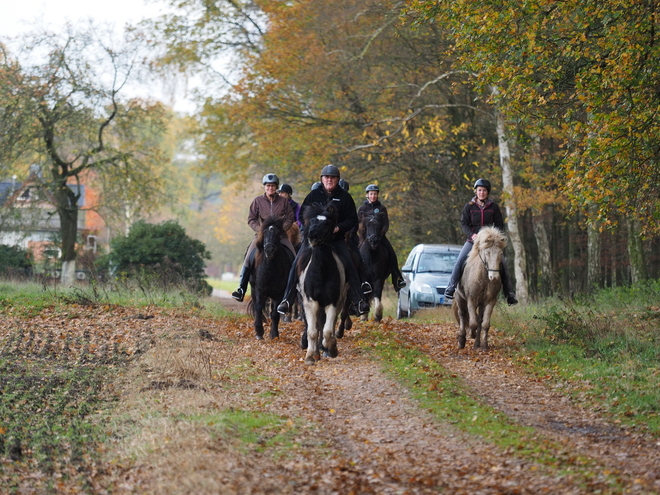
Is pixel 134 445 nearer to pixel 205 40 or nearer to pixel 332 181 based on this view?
pixel 332 181

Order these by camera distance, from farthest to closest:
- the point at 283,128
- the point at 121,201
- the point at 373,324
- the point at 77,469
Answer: the point at 121,201
the point at 283,128
the point at 373,324
the point at 77,469

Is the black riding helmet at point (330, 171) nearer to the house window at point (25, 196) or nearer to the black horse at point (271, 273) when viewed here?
the black horse at point (271, 273)

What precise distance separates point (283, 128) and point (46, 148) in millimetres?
9135

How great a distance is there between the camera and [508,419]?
8344 millimetres

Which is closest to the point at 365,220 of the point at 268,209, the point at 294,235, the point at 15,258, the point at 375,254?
the point at 375,254

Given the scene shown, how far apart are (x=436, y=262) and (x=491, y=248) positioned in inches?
281

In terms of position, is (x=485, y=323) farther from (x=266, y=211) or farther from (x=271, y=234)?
(x=266, y=211)

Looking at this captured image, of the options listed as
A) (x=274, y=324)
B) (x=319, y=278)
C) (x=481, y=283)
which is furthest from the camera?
(x=274, y=324)

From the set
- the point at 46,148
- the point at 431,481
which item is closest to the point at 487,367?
the point at 431,481

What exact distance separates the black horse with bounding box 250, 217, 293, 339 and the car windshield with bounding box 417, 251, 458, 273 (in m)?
5.95

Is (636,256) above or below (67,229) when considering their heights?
below

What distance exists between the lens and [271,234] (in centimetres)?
1463

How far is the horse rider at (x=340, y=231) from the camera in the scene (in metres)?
12.2

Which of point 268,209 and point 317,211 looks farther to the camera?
point 268,209
